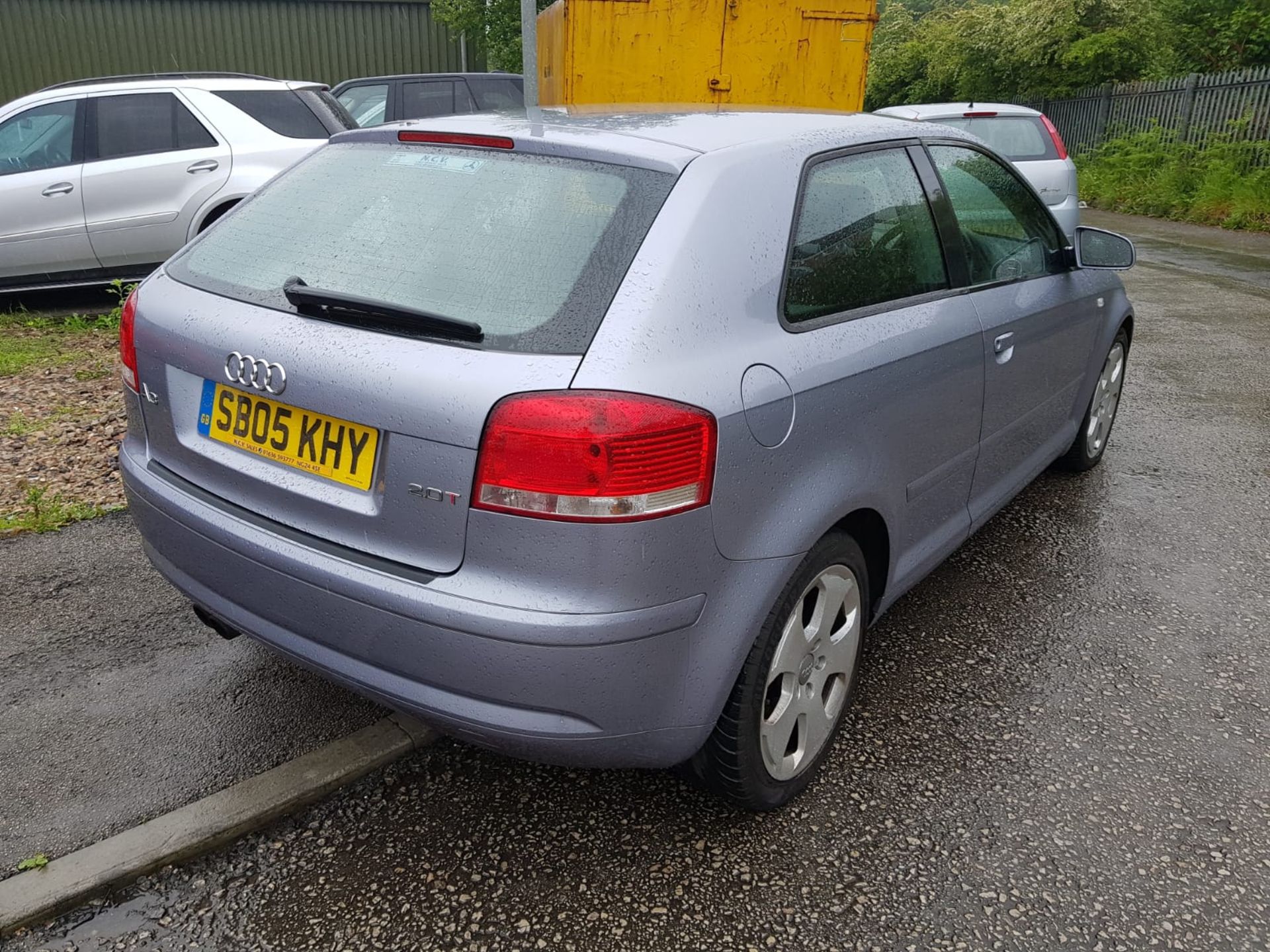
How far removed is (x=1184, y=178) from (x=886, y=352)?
16367mm

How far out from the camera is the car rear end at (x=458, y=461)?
200cm

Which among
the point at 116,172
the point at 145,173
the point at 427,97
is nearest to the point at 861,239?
the point at 145,173

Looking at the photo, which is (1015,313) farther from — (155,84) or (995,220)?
(155,84)

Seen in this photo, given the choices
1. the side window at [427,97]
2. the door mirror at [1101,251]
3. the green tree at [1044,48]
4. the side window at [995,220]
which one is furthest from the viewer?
the green tree at [1044,48]

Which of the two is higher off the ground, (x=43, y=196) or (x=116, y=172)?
(x=116, y=172)

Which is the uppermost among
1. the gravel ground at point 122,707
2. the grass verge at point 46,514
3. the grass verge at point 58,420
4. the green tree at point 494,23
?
the green tree at point 494,23

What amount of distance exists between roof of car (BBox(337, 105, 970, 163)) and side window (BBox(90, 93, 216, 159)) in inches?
208

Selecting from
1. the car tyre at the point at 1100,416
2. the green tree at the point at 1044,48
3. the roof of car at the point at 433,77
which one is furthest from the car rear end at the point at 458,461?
the green tree at the point at 1044,48

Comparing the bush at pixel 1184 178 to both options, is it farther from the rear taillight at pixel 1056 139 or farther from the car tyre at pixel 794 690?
the car tyre at pixel 794 690

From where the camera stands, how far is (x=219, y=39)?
1814 cm

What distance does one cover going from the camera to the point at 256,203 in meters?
2.79

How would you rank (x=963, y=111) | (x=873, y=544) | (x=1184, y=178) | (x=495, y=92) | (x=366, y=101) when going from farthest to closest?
1. (x=1184, y=178)
2. (x=495, y=92)
3. (x=366, y=101)
4. (x=963, y=111)
5. (x=873, y=544)

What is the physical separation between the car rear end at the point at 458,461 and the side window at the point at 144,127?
18.4 ft

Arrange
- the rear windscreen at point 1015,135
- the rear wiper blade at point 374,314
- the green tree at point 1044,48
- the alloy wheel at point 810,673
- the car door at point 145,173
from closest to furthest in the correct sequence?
the rear wiper blade at point 374,314
the alloy wheel at point 810,673
the car door at point 145,173
the rear windscreen at point 1015,135
the green tree at point 1044,48
